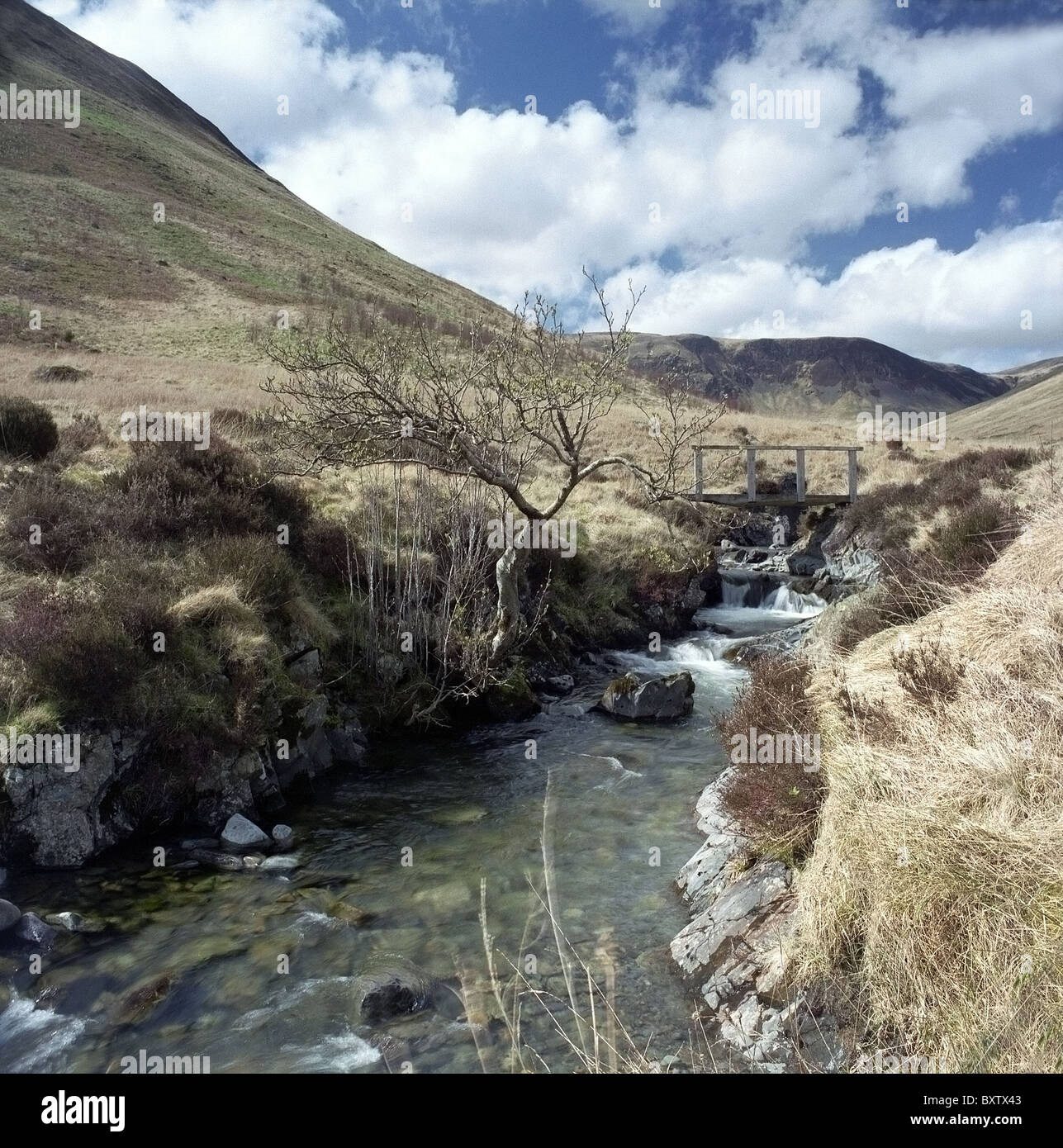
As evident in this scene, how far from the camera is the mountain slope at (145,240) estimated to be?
40.3 m

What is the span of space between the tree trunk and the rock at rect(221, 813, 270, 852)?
194 inches

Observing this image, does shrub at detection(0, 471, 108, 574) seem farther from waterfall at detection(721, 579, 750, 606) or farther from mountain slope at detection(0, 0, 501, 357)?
mountain slope at detection(0, 0, 501, 357)

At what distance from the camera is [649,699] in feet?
39.8

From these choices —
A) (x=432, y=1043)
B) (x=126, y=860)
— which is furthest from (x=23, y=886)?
(x=432, y=1043)

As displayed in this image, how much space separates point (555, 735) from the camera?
11.5 metres

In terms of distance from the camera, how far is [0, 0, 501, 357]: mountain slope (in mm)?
40281

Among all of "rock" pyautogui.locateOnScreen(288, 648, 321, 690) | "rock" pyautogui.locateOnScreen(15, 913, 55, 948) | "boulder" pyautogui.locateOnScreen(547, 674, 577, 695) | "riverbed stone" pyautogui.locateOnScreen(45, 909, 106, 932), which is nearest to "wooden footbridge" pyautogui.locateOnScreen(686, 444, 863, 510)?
"boulder" pyautogui.locateOnScreen(547, 674, 577, 695)

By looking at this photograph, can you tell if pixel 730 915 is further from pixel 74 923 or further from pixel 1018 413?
pixel 1018 413

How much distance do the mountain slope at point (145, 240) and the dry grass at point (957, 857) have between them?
1517 inches

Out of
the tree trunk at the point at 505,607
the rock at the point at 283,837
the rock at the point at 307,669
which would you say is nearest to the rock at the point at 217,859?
the rock at the point at 283,837

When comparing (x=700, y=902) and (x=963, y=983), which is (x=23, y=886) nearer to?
(x=700, y=902)

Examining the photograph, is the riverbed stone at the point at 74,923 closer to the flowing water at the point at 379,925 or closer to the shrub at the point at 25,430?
the flowing water at the point at 379,925

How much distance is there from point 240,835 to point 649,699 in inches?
260

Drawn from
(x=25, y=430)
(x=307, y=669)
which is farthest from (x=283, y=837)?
(x=25, y=430)
